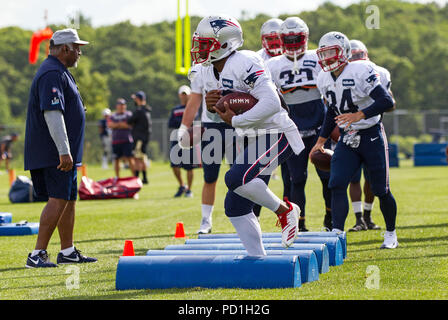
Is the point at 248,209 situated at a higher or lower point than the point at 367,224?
higher

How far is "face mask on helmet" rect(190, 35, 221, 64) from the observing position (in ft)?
16.6

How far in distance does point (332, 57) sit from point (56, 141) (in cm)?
244

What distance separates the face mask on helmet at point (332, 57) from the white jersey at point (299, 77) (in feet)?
2.14

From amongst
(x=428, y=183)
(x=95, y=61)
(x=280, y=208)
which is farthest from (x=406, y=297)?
(x=95, y=61)

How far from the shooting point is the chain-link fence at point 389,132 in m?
33.8

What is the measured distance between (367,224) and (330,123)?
181 cm

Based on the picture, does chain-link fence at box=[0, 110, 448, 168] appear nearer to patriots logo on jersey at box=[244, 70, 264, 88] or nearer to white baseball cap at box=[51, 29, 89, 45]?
white baseball cap at box=[51, 29, 89, 45]

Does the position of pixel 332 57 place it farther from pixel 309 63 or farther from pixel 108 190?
pixel 108 190

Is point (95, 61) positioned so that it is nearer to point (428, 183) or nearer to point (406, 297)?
point (428, 183)

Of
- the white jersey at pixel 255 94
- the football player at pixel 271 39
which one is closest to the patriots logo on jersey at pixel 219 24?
the white jersey at pixel 255 94

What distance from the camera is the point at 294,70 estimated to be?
7121 millimetres

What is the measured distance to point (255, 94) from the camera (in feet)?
16.6

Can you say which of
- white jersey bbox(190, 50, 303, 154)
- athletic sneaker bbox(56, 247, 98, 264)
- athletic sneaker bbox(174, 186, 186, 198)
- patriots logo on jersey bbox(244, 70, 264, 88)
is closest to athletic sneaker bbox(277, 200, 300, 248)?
white jersey bbox(190, 50, 303, 154)
